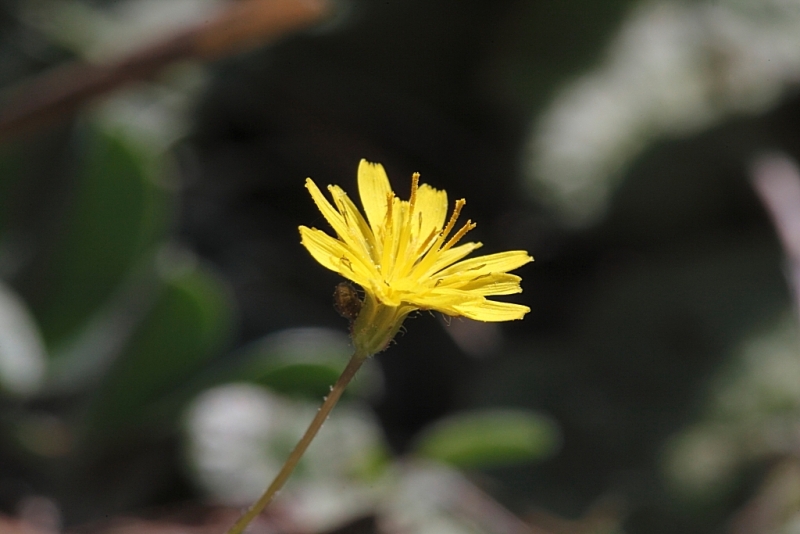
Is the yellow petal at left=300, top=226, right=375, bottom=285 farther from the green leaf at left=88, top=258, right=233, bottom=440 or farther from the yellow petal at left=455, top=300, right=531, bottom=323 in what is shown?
the green leaf at left=88, top=258, right=233, bottom=440

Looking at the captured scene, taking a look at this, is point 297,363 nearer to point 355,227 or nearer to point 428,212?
point 428,212

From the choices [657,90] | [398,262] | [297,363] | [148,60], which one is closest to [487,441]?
[297,363]

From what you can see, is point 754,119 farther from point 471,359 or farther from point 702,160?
point 471,359

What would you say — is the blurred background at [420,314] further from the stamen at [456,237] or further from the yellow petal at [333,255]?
the yellow petal at [333,255]

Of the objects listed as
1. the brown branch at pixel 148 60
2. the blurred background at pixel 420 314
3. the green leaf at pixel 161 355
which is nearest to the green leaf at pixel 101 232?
the blurred background at pixel 420 314

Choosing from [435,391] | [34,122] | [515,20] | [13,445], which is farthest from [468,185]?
[13,445]
